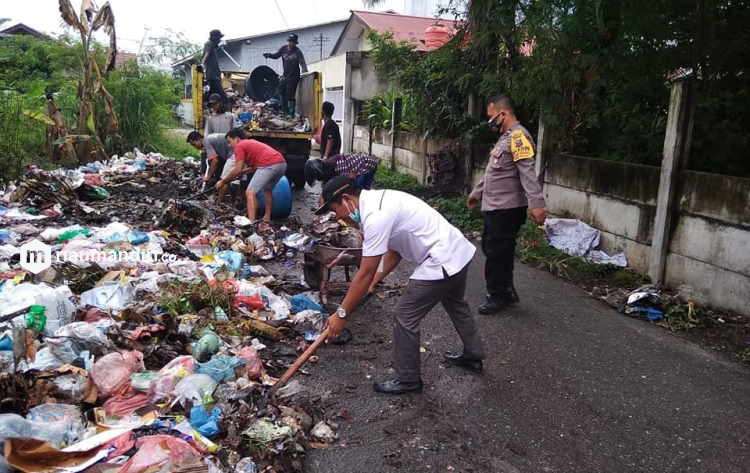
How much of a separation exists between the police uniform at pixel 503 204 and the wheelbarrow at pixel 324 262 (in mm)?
1231

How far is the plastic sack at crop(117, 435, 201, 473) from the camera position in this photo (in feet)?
8.87

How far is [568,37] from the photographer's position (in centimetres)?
716

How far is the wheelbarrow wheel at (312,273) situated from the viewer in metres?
5.61

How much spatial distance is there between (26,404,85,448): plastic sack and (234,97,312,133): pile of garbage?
27.5 feet

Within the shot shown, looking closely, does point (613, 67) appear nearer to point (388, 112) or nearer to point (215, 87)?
point (215, 87)

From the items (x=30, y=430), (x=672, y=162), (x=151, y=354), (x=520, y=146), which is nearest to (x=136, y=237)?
(x=151, y=354)

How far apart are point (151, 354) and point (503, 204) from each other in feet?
10.3

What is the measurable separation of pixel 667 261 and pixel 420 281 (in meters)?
3.45

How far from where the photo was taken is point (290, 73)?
42.3ft

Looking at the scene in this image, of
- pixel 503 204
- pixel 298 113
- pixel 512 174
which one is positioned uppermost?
pixel 298 113

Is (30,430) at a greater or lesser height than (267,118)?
lesser

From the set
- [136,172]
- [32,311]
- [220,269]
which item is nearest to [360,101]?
[136,172]

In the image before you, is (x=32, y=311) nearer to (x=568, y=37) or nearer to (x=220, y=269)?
(x=220, y=269)

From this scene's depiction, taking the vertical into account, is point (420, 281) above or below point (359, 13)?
below
